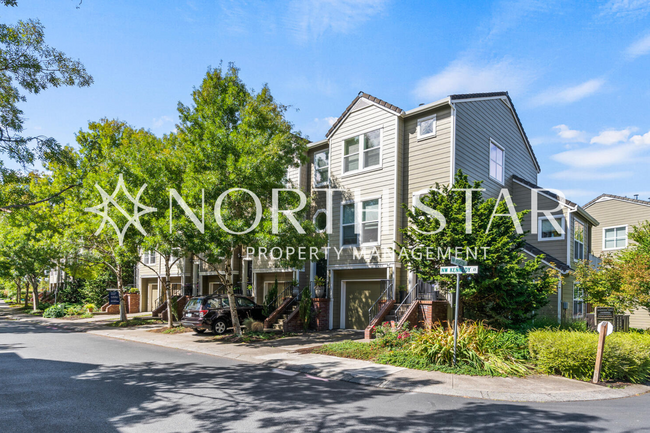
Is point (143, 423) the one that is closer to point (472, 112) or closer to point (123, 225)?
point (123, 225)

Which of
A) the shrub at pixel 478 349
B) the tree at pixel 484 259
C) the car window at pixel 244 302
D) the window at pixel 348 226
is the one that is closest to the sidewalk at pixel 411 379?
the shrub at pixel 478 349

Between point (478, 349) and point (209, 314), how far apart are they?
35.2 feet

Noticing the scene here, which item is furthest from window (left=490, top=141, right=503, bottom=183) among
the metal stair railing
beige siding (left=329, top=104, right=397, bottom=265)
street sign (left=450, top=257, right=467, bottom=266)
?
street sign (left=450, top=257, right=467, bottom=266)

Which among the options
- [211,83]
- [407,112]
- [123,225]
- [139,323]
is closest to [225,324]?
[123,225]

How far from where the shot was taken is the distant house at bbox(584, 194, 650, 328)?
87.5 ft

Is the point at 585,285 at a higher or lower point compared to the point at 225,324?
higher

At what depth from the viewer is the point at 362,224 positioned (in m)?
18.7

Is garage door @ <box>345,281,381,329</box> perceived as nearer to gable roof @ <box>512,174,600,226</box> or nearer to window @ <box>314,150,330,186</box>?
window @ <box>314,150,330,186</box>

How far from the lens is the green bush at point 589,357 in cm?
991

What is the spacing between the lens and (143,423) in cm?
663

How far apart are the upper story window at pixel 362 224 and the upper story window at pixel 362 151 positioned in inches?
60.9

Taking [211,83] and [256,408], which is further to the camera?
[211,83]

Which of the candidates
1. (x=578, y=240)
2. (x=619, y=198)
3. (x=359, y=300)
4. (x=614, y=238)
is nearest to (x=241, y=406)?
(x=359, y=300)

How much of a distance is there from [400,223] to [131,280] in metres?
27.4
